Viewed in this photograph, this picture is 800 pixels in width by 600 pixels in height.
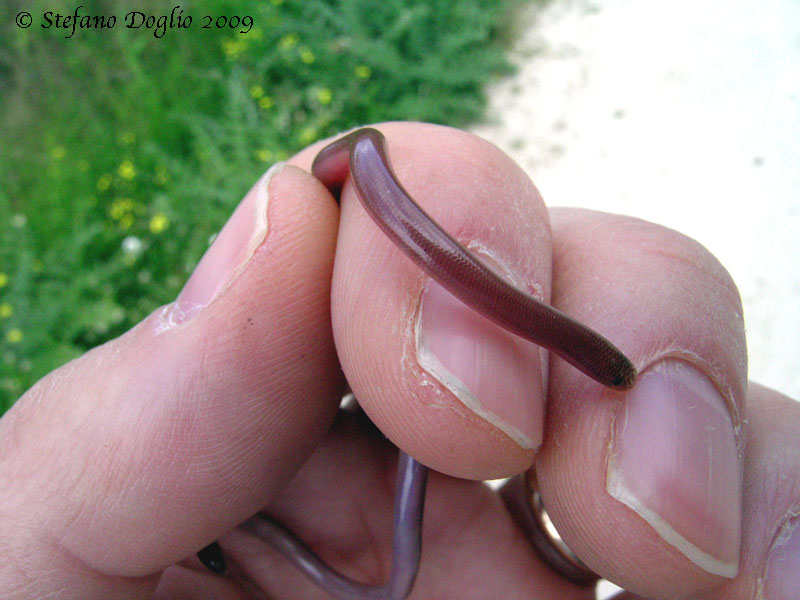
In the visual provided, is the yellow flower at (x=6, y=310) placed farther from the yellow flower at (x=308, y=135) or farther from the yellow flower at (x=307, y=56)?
the yellow flower at (x=307, y=56)

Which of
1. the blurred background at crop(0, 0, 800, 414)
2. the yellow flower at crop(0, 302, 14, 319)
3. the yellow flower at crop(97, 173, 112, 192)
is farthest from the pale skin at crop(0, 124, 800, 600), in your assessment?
the yellow flower at crop(97, 173, 112, 192)

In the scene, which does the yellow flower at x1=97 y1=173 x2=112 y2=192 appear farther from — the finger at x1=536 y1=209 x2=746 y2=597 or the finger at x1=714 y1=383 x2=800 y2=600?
the finger at x1=714 y1=383 x2=800 y2=600

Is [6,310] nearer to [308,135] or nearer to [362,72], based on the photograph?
[308,135]

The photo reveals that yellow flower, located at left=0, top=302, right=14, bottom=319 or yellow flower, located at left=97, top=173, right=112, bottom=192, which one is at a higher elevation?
Answer: yellow flower, located at left=97, top=173, right=112, bottom=192

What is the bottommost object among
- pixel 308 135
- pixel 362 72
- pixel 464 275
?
pixel 308 135

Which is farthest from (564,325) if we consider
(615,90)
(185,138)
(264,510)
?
(185,138)

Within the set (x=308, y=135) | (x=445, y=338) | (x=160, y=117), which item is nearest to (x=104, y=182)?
(x=160, y=117)
